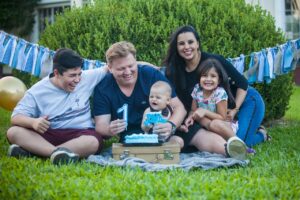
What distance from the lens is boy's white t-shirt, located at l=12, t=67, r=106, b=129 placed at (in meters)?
5.23

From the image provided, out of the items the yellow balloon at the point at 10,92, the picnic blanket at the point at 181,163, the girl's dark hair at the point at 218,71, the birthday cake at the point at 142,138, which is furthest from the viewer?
the yellow balloon at the point at 10,92

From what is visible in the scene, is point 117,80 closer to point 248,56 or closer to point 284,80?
point 248,56

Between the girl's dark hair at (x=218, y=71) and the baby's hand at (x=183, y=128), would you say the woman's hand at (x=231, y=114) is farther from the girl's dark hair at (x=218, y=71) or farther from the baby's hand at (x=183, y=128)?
the baby's hand at (x=183, y=128)

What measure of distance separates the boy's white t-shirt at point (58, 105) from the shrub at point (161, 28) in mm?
1684

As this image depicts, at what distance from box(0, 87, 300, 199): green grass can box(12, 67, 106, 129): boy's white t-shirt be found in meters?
0.51

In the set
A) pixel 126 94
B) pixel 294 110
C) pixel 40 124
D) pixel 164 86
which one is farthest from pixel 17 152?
pixel 294 110

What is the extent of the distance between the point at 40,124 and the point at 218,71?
179 centimetres

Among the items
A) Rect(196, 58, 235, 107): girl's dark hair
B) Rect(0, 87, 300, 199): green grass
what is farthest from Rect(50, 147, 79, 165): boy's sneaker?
Rect(196, 58, 235, 107): girl's dark hair

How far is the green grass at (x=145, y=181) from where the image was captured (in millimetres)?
3643

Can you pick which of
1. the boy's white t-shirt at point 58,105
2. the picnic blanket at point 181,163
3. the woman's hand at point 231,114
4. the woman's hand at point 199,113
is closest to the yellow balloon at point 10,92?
the boy's white t-shirt at point 58,105

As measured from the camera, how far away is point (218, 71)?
5.48 metres

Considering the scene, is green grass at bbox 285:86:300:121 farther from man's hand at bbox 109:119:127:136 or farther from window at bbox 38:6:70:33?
window at bbox 38:6:70:33

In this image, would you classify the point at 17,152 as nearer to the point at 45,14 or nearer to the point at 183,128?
the point at 183,128

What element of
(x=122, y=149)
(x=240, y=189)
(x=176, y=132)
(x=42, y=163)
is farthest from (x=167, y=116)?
(x=240, y=189)
